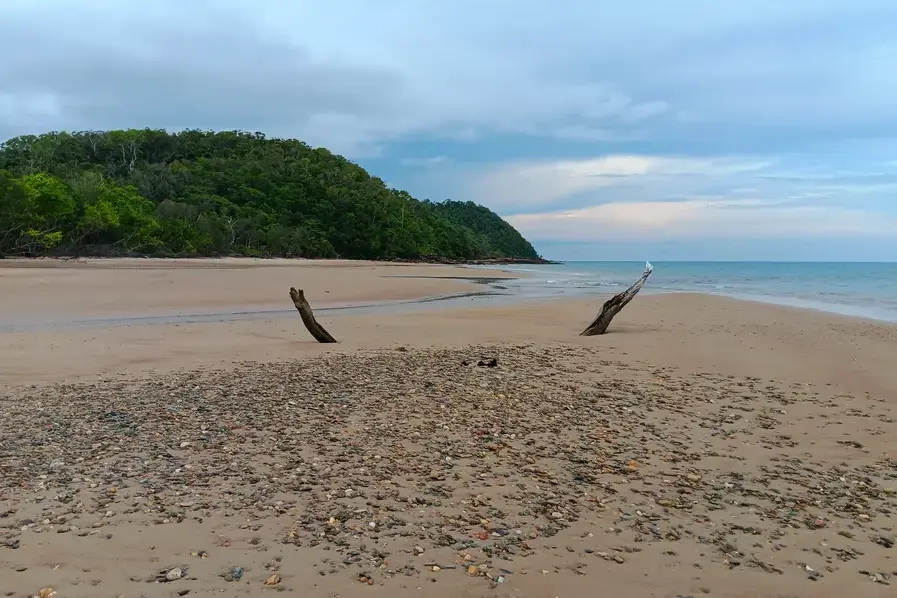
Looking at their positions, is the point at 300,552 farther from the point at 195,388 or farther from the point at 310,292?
the point at 310,292

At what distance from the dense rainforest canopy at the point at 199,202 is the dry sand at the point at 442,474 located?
127 feet

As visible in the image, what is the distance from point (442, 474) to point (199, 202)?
223ft

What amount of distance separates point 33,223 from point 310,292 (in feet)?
86.5

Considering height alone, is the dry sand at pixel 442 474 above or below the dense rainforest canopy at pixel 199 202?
below

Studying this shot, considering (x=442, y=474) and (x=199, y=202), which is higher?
(x=199, y=202)

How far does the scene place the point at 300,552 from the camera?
360cm

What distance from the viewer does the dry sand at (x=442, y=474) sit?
348cm

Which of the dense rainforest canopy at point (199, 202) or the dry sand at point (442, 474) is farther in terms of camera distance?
the dense rainforest canopy at point (199, 202)

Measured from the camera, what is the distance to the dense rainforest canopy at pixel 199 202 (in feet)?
143

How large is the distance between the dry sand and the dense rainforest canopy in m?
38.8

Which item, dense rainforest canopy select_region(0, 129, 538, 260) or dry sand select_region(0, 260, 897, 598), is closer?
dry sand select_region(0, 260, 897, 598)

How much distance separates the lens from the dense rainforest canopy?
43.4 m

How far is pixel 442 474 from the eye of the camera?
4.84m

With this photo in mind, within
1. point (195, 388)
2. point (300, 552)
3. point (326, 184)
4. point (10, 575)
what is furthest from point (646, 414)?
point (326, 184)
